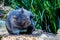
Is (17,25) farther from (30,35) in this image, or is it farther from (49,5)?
(49,5)

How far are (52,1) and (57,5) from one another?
4.8 inches

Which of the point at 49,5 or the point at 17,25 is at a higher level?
the point at 49,5

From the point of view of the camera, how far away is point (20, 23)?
3.53 m

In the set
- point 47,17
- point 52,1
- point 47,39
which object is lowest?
point 47,39

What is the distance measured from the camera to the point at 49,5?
12.6ft

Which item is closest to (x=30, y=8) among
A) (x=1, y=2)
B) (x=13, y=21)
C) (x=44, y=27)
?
(x=44, y=27)

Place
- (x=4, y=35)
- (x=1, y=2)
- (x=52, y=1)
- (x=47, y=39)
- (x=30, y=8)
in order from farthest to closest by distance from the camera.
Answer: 1. (x=1, y=2)
2. (x=30, y=8)
3. (x=52, y=1)
4. (x=4, y=35)
5. (x=47, y=39)

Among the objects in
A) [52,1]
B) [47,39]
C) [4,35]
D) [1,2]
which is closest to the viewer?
[47,39]

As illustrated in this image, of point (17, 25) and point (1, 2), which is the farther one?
point (1, 2)

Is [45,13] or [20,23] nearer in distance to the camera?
[20,23]

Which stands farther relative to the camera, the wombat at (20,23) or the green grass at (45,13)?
the green grass at (45,13)

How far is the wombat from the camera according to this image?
3.53 meters

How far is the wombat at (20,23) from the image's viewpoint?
3525 mm

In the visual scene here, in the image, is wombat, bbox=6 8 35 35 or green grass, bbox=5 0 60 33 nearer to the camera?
wombat, bbox=6 8 35 35
